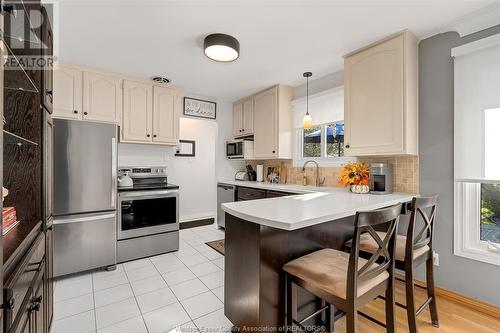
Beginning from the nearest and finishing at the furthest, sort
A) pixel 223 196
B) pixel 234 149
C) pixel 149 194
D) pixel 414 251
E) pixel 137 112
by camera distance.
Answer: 1. pixel 414 251
2. pixel 149 194
3. pixel 137 112
4. pixel 223 196
5. pixel 234 149

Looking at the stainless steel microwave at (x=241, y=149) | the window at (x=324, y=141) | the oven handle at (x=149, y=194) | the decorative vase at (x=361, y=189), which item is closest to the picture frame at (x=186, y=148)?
the stainless steel microwave at (x=241, y=149)

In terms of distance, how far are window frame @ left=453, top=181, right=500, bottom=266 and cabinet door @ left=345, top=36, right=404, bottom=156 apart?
62cm

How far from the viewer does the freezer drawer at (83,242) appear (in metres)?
2.43

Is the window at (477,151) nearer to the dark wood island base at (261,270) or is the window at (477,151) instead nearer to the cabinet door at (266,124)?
the dark wood island base at (261,270)

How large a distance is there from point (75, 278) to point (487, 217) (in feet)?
13.0

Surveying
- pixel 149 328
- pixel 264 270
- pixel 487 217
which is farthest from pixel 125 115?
pixel 487 217

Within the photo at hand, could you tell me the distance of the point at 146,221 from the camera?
10.0ft

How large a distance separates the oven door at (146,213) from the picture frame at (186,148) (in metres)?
1.95

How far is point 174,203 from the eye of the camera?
3264mm

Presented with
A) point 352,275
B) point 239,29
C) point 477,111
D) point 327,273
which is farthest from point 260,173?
point 352,275

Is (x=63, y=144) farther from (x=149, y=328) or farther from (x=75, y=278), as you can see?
(x=149, y=328)

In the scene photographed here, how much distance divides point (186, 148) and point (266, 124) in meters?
2.10

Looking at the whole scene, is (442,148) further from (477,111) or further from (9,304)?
(9,304)

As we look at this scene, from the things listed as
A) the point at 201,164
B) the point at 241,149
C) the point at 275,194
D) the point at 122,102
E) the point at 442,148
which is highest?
the point at 122,102
